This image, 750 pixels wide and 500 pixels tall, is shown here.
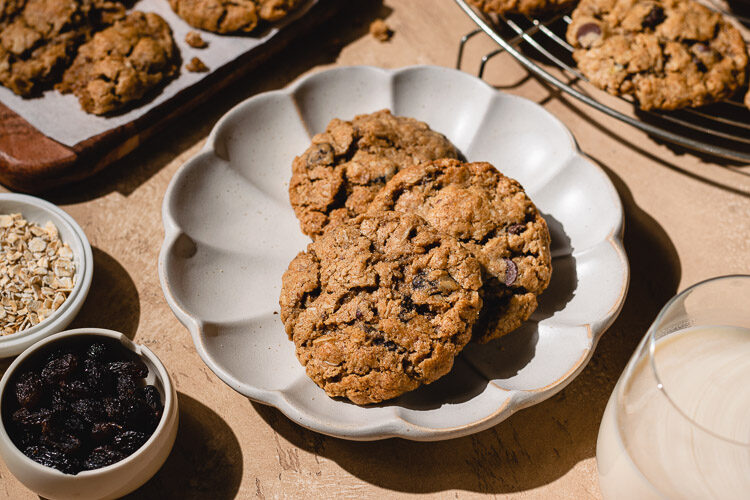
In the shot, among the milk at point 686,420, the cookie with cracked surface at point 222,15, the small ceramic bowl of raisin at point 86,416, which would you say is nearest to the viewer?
the milk at point 686,420

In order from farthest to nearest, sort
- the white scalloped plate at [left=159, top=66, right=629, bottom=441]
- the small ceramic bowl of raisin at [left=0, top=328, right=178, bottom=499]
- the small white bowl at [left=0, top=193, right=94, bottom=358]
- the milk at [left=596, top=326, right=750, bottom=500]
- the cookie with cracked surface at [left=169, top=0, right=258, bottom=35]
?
1. the cookie with cracked surface at [left=169, top=0, right=258, bottom=35]
2. the small white bowl at [left=0, top=193, right=94, bottom=358]
3. the white scalloped plate at [left=159, top=66, right=629, bottom=441]
4. the small ceramic bowl of raisin at [left=0, top=328, right=178, bottom=499]
5. the milk at [left=596, top=326, right=750, bottom=500]

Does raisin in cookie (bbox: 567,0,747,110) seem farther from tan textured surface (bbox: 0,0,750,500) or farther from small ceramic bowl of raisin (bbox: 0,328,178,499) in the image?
small ceramic bowl of raisin (bbox: 0,328,178,499)

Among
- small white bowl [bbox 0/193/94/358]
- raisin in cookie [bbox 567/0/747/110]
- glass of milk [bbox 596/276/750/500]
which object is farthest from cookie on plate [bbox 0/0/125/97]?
glass of milk [bbox 596/276/750/500]

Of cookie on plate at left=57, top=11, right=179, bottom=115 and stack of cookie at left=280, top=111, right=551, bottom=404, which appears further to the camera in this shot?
cookie on plate at left=57, top=11, right=179, bottom=115

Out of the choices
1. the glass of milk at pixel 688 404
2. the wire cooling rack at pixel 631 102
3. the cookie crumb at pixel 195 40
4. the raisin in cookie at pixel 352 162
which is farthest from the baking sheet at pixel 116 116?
the glass of milk at pixel 688 404

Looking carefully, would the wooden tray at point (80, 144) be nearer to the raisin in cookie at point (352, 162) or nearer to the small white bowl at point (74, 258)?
the small white bowl at point (74, 258)

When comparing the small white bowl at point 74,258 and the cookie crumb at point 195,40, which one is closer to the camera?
the small white bowl at point 74,258

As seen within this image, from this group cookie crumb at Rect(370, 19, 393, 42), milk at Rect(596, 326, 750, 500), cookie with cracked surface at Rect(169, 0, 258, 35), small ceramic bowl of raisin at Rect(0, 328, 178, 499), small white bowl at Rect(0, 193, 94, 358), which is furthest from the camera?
cookie crumb at Rect(370, 19, 393, 42)

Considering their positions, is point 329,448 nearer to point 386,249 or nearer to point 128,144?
point 386,249
